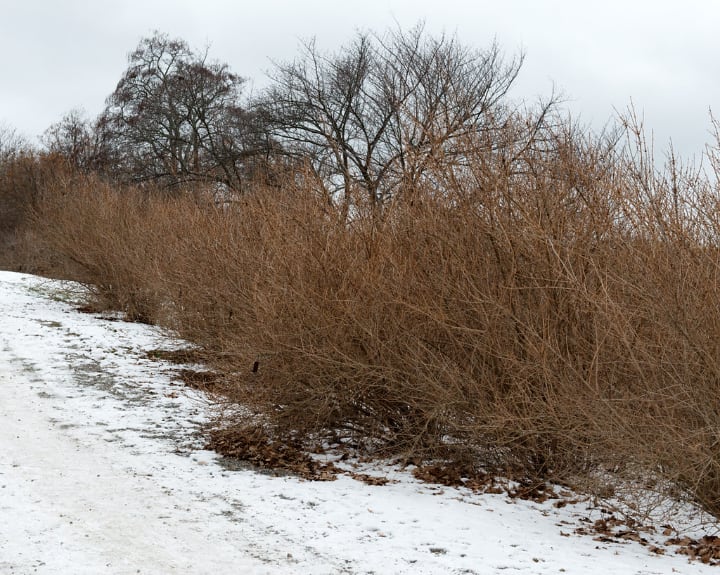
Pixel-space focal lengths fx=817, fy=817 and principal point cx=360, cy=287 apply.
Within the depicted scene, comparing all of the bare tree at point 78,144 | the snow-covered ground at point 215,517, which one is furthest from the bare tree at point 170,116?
the snow-covered ground at point 215,517

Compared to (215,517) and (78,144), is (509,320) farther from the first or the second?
(78,144)

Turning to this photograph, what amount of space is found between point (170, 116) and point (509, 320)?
86.9 feet

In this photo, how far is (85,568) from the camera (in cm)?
485

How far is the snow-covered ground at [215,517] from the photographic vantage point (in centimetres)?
511

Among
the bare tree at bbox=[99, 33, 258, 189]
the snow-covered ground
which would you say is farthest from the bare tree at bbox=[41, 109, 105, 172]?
the snow-covered ground

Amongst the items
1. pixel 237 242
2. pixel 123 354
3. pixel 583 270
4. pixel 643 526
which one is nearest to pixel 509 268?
pixel 583 270

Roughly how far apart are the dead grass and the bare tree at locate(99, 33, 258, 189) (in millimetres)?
18911

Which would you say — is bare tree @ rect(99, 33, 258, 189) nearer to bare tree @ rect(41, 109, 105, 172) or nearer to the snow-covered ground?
bare tree @ rect(41, 109, 105, 172)

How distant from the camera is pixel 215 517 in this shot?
593cm

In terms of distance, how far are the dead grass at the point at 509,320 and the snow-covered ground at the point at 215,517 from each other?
654mm

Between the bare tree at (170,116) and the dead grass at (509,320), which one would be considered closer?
the dead grass at (509,320)

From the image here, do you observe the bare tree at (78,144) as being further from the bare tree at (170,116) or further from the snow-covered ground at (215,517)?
the snow-covered ground at (215,517)

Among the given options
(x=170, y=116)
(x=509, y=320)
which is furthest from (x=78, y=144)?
(x=509, y=320)

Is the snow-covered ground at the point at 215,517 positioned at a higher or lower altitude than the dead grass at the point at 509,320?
lower
